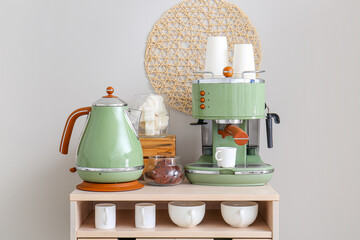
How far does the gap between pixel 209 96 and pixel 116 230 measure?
56 centimetres

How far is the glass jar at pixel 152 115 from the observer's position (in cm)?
195

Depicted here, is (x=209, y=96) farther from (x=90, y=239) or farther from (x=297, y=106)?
(x=90, y=239)

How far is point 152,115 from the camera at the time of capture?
76.9 inches

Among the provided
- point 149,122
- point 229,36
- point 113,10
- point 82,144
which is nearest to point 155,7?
point 113,10

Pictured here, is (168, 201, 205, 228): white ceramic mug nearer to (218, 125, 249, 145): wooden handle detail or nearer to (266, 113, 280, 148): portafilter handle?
(218, 125, 249, 145): wooden handle detail

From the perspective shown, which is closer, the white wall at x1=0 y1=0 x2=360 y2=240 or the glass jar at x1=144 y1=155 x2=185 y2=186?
the glass jar at x1=144 y1=155 x2=185 y2=186

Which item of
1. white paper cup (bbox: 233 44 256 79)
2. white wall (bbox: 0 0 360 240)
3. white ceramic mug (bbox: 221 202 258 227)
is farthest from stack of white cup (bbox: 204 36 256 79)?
white ceramic mug (bbox: 221 202 258 227)

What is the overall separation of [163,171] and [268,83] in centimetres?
63

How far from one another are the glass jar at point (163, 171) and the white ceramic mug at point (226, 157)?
15 centimetres

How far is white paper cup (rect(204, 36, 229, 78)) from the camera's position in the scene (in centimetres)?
192

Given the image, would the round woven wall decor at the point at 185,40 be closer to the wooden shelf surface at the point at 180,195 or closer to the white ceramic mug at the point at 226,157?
the white ceramic mug at the point at 226,157

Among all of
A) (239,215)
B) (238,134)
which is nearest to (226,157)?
(238,134)

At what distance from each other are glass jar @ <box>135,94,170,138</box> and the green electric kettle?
17 centimetres

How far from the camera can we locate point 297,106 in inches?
83.1
